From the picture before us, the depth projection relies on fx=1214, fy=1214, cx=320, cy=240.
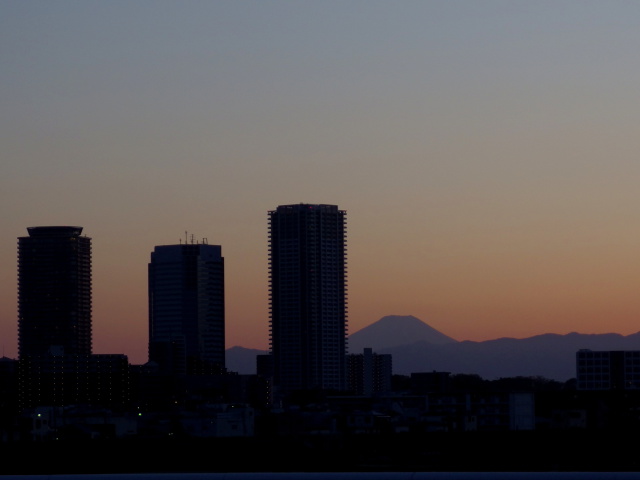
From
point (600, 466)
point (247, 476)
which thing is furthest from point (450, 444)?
point (247, 476)

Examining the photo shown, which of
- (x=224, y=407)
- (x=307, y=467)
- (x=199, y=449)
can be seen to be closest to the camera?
(x=307, y=467)

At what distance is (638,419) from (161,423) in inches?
1686

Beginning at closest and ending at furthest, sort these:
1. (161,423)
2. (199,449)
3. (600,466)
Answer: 1. (600,466)
2. (199,449)
3. (161,423)

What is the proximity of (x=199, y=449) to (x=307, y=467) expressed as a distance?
16.9 m

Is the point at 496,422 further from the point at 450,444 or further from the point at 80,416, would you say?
the point at 80,416

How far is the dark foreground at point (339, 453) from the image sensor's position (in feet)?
210

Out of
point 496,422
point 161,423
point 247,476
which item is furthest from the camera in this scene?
point 161,423

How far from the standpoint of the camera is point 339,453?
3123 inches

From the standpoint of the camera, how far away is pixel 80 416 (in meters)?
117

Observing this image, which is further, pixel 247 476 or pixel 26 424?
pixel 26 424

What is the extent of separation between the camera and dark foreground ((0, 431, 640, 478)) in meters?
63.9

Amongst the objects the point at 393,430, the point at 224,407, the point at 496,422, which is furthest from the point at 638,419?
the point at 224,407

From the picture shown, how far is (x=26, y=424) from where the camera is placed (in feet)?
348

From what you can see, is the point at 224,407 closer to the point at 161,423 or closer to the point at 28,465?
the point at 161,423
